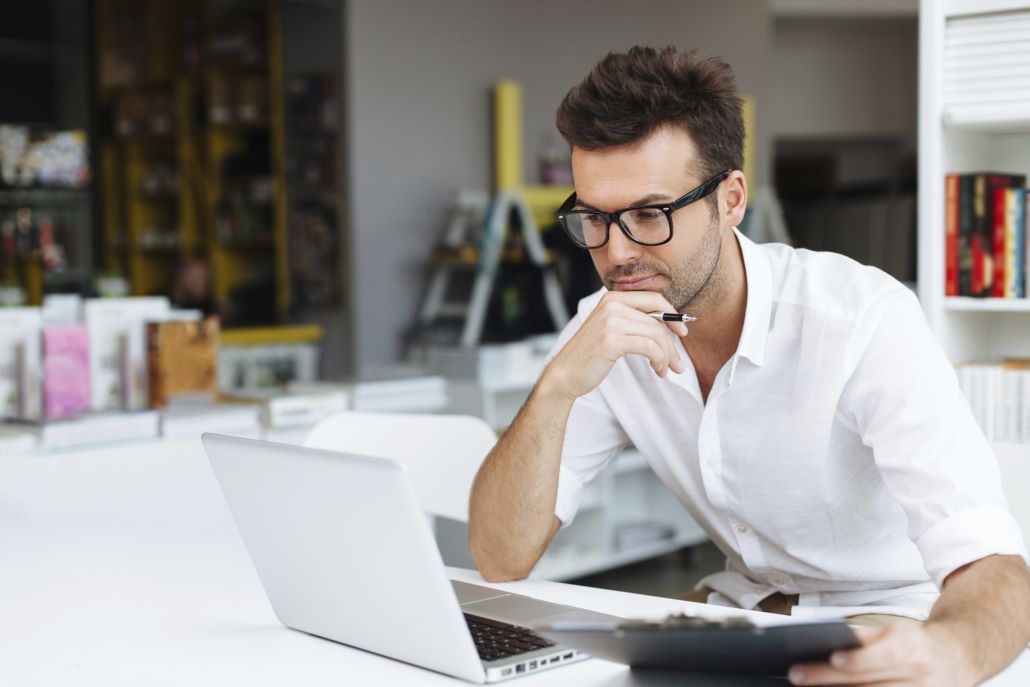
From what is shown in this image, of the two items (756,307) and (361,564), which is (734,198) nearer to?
(756,307)

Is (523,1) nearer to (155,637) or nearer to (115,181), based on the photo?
(115,181)

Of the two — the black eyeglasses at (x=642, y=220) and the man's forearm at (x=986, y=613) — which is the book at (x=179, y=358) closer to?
the black eyeglasses at (x=642, y=220)

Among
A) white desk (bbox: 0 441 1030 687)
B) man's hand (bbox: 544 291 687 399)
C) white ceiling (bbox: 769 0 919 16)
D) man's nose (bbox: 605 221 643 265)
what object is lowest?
white desk (bbox: 0 441 1030 687)

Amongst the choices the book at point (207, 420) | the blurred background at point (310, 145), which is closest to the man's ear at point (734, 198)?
the book at point (207, 420)

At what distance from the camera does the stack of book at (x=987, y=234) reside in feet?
7.93

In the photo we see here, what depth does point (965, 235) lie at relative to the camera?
245 cm

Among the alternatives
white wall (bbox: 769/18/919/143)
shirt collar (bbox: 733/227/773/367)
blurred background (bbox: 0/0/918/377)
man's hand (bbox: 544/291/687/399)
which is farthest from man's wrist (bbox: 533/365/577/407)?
white wall (bbox: 769/18/919/143)

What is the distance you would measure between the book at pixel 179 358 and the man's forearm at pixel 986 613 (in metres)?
2.13

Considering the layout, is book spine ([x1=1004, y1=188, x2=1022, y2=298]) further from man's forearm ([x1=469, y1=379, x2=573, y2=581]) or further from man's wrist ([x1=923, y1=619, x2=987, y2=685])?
man's wrist ([x1=923, y1=619, x2=987, y2=685])

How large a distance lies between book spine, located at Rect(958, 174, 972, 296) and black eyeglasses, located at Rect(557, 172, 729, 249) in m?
1.03

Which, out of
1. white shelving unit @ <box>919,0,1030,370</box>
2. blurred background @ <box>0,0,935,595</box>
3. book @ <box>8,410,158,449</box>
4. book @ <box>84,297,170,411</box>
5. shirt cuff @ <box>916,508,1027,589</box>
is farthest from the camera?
blurred background @ <box>0,0,935,595</box>

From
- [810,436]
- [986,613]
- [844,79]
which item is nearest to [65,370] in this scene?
[810,436]

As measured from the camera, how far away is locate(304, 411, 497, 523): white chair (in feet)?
6.44

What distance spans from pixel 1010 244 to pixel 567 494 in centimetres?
119
